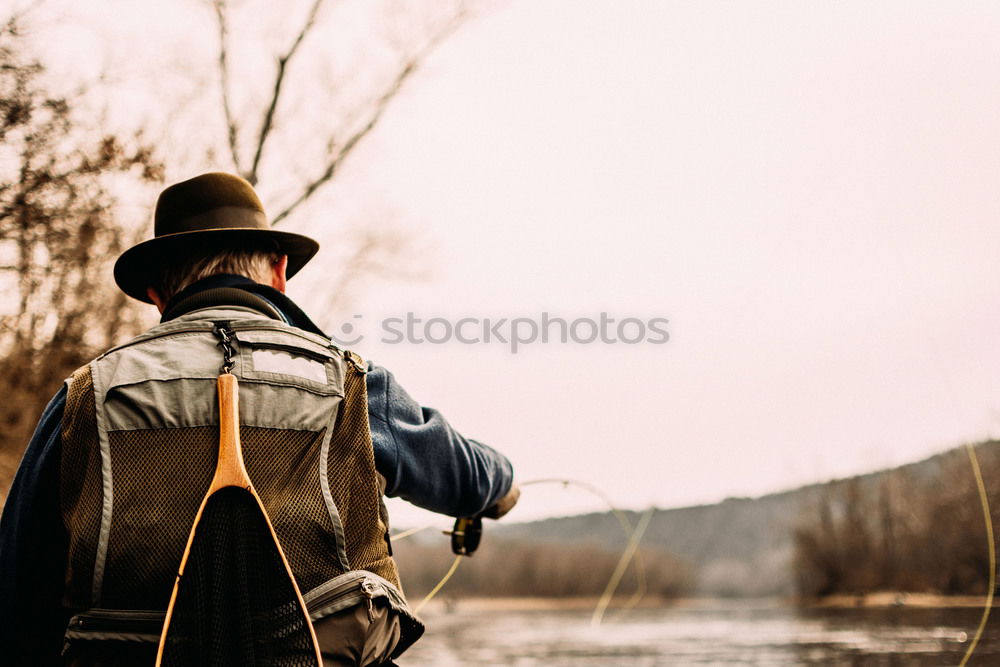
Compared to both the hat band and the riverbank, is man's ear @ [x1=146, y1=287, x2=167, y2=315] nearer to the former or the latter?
the hat band

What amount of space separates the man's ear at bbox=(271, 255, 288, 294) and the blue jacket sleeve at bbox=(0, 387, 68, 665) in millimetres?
474

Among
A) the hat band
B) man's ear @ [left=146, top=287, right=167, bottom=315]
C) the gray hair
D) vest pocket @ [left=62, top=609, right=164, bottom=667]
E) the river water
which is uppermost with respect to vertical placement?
the hat band

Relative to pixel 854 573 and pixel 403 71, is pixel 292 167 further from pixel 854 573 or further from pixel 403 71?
pixel 854 573

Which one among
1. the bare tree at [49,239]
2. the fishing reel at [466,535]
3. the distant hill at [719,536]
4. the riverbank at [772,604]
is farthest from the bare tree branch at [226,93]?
the distant hill at [719,536]

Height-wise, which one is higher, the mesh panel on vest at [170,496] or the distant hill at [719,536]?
the distant hill at [719,536]

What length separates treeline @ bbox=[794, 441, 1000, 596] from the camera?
970 inches

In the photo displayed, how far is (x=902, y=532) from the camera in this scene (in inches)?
1355

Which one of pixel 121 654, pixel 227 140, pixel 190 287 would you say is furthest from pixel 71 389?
pixel 227 140

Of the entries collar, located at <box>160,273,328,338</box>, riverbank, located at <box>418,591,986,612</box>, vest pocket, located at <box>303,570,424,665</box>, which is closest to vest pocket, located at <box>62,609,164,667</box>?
vest pocket, located at <box>303,570,424,665</box>

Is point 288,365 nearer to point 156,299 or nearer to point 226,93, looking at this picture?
point 156,299

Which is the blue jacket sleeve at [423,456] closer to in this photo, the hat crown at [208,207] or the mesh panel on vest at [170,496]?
the mesh panel on vest at [170,496]

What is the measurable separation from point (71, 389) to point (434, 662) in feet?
59.2

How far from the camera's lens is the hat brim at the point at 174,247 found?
1845 millimetres

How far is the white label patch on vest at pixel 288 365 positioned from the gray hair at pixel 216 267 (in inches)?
12.0
